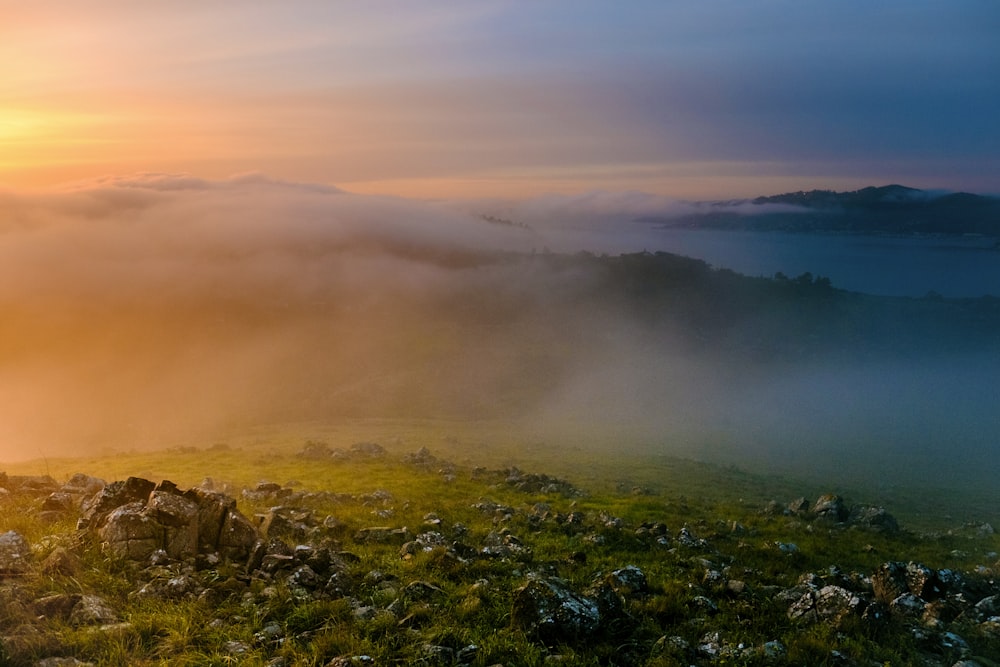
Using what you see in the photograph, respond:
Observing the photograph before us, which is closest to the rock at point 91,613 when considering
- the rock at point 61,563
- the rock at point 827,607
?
the rock at point 61,563

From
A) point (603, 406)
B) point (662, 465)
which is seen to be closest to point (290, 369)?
point (603, 406)

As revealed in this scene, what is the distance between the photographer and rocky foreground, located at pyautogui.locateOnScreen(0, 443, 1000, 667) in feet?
36.4

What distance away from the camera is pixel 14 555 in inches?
498

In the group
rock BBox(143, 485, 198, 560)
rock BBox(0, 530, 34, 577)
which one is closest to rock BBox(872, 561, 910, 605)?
rock BBox(143, 485, 198, 560)

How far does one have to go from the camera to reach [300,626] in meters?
11.6

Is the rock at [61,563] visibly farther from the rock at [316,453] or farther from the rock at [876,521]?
the rock at [316,453]

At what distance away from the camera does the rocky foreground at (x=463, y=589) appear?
11086 mm

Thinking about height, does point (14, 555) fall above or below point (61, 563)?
above

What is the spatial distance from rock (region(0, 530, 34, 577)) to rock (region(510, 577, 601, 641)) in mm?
9750

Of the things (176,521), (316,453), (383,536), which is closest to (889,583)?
(383,536)

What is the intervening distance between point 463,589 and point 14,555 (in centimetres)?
917

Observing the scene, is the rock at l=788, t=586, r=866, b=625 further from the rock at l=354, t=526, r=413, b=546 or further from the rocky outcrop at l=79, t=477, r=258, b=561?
the rocky outcrop at l=79, t=477, r=258, b=561

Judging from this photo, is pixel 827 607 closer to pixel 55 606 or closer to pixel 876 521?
pixel 55 606

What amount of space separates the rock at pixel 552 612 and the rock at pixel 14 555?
975 cm
